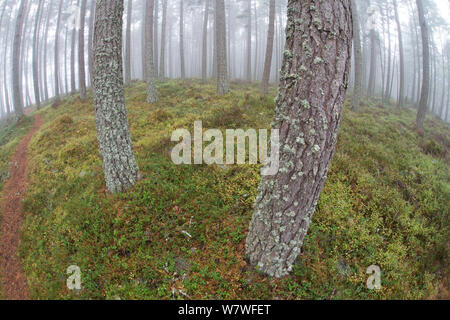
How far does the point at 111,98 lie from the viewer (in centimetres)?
468

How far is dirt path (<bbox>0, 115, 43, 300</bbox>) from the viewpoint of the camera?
396cm

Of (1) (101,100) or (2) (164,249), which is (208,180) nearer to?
(2) (164,249)

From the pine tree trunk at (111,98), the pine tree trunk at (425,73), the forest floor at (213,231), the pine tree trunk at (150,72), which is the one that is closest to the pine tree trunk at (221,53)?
the pine tree trunk at (150,72)

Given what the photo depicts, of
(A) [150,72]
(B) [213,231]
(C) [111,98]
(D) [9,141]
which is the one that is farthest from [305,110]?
(D) [9,141]

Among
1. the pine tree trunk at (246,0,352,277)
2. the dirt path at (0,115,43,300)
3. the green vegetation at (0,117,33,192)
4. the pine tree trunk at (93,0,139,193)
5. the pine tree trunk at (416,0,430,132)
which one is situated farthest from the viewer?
the pine tree trunk at (416,0,430,132)

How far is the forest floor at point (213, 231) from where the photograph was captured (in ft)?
11.2

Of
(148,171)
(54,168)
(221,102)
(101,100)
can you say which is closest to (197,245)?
(148,171)

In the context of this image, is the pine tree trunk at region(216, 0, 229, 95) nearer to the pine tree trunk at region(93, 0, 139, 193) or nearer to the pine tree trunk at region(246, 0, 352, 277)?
the pine tree trunk at region(93, 0, 139, 193)

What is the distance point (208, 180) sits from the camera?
Answer: 17.6 feet

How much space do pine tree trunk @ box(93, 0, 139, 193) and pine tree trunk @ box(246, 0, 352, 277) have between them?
3.49 metres

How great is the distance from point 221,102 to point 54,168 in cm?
728

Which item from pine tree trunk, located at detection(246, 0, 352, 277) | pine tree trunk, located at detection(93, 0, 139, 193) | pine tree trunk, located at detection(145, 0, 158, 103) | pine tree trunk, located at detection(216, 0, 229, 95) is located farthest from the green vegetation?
pine tree trunk, located at detection(216, 0, 229, 95)

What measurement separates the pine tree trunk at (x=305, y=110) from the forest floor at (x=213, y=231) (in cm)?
103

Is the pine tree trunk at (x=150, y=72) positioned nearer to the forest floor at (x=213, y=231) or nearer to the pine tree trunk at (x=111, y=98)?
the forest floor at (x=213, y=231)
